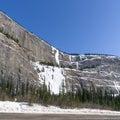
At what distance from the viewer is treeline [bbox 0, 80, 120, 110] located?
8875cm

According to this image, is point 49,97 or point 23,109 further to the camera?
point 49,97

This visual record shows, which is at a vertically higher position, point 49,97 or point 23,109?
point 49,97

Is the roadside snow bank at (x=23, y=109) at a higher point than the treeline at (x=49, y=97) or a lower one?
lower

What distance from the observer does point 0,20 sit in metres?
199

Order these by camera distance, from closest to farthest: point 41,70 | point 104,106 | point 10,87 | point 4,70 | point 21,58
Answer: point 10,87, point 104,106, point 4,70, point 21,58, point 41,70

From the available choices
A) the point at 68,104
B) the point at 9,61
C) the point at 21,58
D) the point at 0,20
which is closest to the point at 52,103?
the point at 68,104

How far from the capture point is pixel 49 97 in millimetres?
95375

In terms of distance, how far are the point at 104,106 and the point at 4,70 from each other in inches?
1841

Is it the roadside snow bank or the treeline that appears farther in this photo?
the treeline

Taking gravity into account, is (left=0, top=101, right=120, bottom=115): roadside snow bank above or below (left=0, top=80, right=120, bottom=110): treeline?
below

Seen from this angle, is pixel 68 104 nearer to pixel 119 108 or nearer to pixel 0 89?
pixel 0 89

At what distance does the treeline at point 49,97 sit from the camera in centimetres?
8875

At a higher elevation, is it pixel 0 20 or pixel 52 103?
pixel 0 20

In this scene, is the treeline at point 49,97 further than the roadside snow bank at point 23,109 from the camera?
Yes
